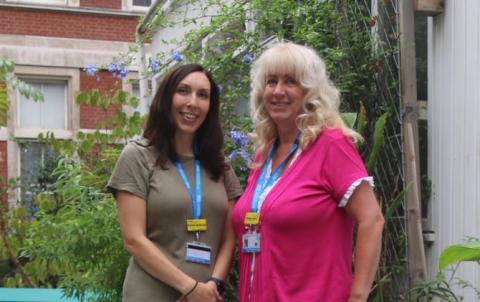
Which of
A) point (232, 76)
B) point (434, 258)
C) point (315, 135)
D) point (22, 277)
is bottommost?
point (22, 277)

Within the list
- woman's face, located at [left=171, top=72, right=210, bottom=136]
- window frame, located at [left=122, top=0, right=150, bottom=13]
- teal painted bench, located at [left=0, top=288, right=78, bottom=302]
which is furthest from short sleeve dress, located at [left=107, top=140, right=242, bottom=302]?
window frame, located at [left=122, top=0, right=150, bottom=13]

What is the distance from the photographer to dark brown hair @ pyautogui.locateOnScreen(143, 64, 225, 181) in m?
3.25

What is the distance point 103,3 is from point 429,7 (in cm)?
1476

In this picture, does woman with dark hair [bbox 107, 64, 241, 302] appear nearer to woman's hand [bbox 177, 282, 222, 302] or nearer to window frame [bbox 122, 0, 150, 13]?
woman's hand [bbox 177, 282, 222, 302]

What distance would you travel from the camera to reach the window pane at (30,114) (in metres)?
17.8

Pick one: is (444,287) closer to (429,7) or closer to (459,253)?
(459,253)

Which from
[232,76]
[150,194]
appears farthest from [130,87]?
[150,194]

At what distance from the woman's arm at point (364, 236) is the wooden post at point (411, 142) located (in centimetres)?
144

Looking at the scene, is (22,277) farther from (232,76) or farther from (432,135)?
(432,135)

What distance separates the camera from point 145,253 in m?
3.06

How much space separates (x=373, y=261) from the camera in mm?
2727

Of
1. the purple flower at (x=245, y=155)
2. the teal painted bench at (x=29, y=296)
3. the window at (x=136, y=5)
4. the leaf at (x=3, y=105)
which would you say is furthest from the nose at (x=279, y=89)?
the window at (x=136, y=5)

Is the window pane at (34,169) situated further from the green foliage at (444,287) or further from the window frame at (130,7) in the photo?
the green foliage at (444,287)

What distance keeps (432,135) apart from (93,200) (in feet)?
6.91
